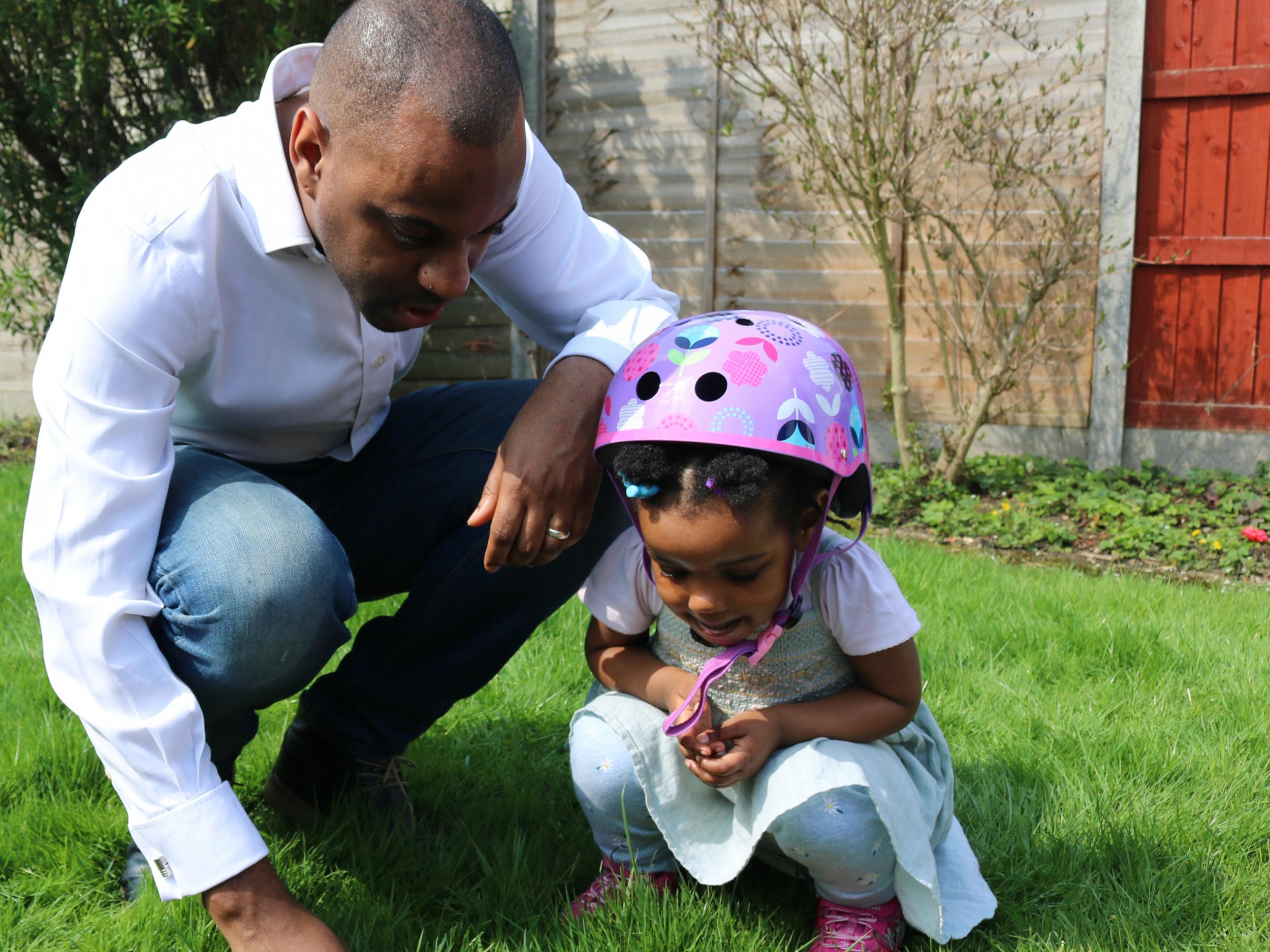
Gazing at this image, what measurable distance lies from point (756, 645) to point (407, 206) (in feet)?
2.89

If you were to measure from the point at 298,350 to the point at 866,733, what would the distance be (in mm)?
1211

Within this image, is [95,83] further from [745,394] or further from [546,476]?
[745,394]

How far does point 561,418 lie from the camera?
1.88 metres

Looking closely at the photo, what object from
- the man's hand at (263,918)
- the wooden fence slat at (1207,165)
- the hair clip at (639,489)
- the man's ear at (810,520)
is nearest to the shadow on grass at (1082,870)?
the man's ear at (810,520)

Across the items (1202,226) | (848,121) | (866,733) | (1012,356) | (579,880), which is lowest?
(579,880)

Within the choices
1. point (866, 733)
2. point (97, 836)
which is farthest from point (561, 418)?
point (97, 836)

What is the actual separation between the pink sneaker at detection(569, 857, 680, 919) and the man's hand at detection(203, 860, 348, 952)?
1.59 feet

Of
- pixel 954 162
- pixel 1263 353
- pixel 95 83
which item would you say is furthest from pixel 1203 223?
pixel 95 83

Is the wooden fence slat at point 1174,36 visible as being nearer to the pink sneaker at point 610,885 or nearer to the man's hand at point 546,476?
the man's hand at point 546,476

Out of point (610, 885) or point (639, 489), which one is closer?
point (639, 489)

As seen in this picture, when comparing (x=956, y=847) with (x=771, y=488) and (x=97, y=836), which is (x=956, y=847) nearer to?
(x=771, y=488)

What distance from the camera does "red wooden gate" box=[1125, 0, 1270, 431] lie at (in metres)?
5.50

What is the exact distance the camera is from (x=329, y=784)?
2.28m

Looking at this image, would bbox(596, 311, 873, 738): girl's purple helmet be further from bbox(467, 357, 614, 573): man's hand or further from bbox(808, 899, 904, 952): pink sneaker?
bbox(808, 899, 904, 952): pink sneaker
